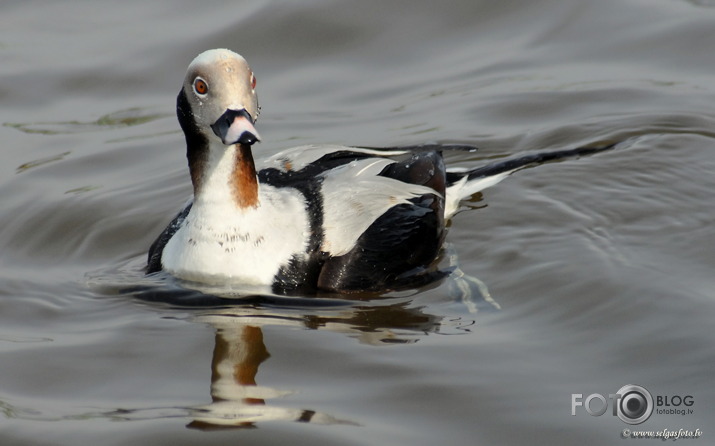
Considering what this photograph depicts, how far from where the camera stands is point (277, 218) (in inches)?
245

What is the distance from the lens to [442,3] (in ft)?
35.3

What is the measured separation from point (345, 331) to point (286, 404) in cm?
79

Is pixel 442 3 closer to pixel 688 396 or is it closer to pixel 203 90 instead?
pixel 203 90

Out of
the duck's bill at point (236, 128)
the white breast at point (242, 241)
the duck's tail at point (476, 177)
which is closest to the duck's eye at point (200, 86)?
the duck's bill at point (236, 128)

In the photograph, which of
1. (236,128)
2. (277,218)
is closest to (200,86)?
(236,128)

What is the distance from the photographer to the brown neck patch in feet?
20.0

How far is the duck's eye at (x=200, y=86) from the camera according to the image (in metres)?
5.91

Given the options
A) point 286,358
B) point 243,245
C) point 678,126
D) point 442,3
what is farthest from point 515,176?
point 442,3

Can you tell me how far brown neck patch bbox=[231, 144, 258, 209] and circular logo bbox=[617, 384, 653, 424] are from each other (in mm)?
2245

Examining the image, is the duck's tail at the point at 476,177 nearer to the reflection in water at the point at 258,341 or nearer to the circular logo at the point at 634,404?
the reflection in water at the point at 258,341

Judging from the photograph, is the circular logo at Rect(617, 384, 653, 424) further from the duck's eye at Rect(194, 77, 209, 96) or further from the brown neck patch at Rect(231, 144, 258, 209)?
the duck's eye at Rect(194, 77, 209, 96)

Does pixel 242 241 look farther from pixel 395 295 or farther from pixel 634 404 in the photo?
pixel 634 404

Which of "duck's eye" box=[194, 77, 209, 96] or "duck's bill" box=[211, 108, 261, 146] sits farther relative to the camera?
"duck's eye" box=[194, 77, 209, 96]

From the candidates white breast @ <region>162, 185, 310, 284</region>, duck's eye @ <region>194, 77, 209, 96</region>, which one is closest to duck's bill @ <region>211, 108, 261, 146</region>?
duck's eye @ <region>194, 77, 209, 96</region>
